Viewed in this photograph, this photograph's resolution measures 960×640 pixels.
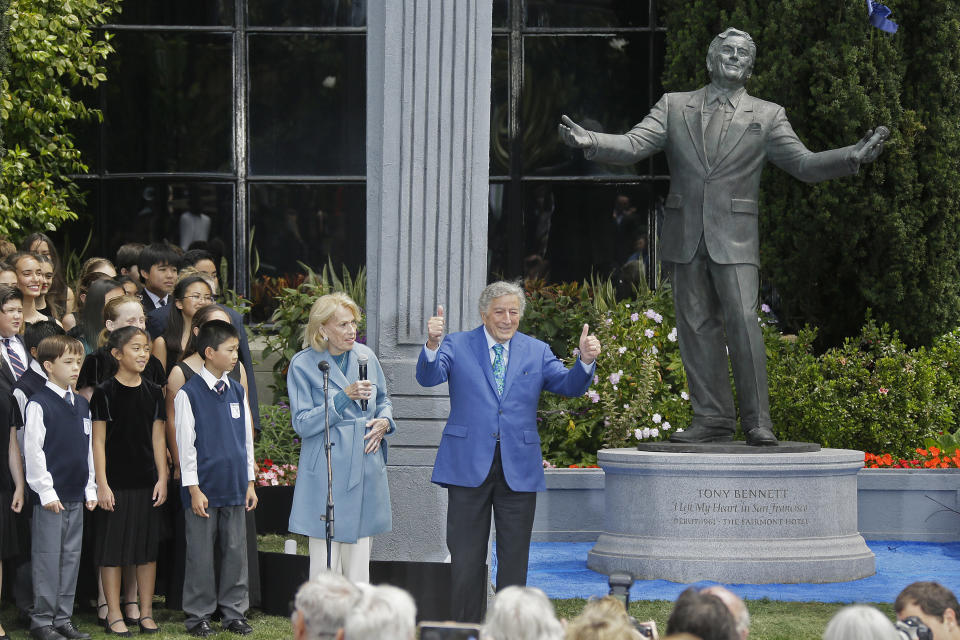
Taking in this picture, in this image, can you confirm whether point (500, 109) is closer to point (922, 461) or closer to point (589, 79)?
point (589, 79)

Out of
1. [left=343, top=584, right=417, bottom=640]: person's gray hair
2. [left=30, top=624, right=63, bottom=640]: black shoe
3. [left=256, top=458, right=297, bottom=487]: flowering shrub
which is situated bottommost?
[left=30, top=624, right=63, bottom=640]: black shoe

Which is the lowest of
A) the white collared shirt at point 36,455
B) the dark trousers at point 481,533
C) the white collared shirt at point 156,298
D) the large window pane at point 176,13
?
the dark trousers at point 481,533

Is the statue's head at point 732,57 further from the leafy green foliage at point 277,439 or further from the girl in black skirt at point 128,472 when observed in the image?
the leafy green foliage at point 277,439

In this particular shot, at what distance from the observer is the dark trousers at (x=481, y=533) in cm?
647

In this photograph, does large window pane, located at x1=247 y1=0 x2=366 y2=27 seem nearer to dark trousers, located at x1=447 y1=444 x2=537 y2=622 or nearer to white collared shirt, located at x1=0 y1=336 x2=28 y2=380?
white collared shirt, located at x1=0 y1=336 x2=28 y2=380

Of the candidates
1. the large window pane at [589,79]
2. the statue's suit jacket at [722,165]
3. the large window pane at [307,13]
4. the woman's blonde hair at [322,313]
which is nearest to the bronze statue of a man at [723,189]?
the statue's suit jacket at [722,165]

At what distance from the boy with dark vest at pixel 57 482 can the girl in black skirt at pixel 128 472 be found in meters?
0.17

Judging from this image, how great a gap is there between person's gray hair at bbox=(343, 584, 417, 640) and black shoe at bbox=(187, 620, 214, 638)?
11.3 feet

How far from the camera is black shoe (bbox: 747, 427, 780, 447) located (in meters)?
8.54

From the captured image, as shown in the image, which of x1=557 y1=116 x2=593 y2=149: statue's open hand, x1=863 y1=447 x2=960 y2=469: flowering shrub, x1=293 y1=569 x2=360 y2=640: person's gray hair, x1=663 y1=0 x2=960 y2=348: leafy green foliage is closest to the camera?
x1=293 y1=569 x2=360 y2=640: person's gray hair

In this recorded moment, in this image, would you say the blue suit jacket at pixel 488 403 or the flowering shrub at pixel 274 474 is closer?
the blue suit jacket at pixel 488 403

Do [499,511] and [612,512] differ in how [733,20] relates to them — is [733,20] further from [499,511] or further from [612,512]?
[499,511]

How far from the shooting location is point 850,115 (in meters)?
11.2

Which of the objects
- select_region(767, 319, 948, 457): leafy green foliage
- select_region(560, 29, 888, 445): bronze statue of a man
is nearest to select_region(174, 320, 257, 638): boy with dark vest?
select_region(560, 29, 888, 445): bronze statue of a man
